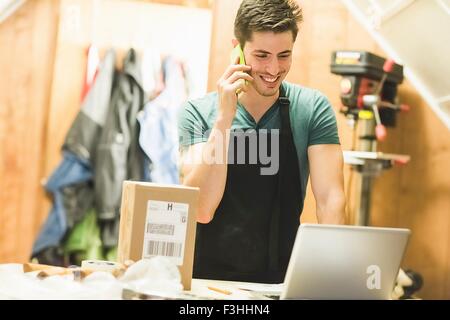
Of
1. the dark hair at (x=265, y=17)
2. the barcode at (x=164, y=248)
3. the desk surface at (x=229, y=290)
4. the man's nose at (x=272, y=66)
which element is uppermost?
the dark hair at (x=265, y=17)

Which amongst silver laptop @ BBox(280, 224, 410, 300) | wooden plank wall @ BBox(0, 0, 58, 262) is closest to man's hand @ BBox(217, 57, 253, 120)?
silver laptop @ BBox(280, 224, 410, 300)

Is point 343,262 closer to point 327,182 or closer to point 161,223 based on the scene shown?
point 161,223

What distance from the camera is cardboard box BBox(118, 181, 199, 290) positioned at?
1.15m

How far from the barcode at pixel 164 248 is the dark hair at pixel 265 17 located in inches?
25.6

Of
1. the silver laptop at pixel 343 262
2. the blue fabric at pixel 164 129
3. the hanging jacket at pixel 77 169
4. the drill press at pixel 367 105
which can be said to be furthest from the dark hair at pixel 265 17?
the hanging jacket at pixel 77 169

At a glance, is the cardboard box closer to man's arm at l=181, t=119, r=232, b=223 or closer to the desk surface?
the desk surface

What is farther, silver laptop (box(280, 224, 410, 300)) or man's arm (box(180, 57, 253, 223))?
man's arm (box(180, 57, 253, 223))

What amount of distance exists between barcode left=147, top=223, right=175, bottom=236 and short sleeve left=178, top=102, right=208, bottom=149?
1.48 feet

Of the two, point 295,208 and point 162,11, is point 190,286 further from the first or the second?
point 162,11

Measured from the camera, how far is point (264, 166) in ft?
5.42

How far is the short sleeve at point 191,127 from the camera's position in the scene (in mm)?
1590

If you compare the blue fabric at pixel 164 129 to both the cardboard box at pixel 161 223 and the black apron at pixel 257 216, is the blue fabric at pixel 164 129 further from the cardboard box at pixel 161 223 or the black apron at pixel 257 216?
the cardboard box at pixel 161 223

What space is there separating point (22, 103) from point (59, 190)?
16.5 inches
